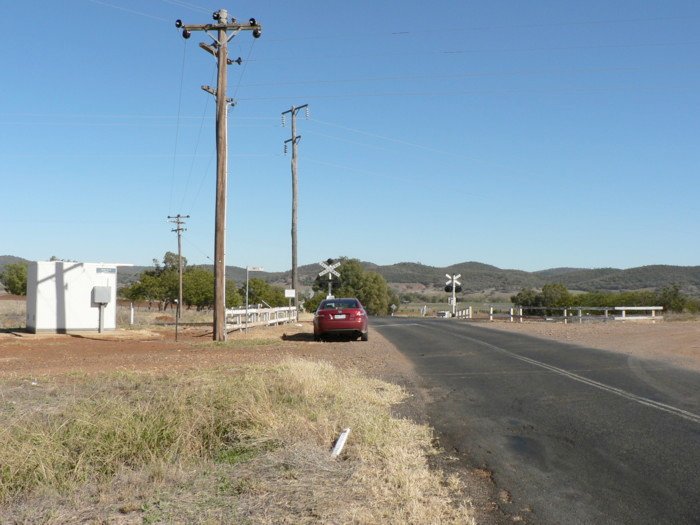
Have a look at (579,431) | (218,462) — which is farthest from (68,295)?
(579,431)

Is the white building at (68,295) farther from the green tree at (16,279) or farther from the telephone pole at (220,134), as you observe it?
the green tree at (16,279)

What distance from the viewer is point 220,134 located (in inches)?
943

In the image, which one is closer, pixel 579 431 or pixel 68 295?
pixel 579 431

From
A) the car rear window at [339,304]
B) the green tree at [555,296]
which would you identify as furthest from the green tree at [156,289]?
the car rear window at [339,304]

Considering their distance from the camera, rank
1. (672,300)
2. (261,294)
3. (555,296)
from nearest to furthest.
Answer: (672,300)
(555,296)
(261,294)

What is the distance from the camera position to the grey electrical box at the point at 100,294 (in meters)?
26.7

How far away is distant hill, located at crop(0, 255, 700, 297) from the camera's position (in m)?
128

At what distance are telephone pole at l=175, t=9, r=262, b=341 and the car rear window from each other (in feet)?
11.8

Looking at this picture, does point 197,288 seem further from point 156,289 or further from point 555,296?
point 555,296

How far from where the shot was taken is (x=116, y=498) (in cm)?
609

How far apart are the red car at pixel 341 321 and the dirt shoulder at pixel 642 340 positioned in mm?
6796

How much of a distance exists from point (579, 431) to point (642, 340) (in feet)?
55.6

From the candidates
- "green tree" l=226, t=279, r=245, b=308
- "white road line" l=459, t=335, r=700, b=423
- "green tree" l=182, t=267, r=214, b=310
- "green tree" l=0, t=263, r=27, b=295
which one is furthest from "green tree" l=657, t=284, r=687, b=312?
"green tree" l=0, t=263, r=27, b=295

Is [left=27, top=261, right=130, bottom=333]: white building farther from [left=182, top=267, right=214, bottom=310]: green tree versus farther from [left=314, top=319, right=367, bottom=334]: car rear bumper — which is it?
[left=182, top=267, right=214, bottom=310]: green tree
